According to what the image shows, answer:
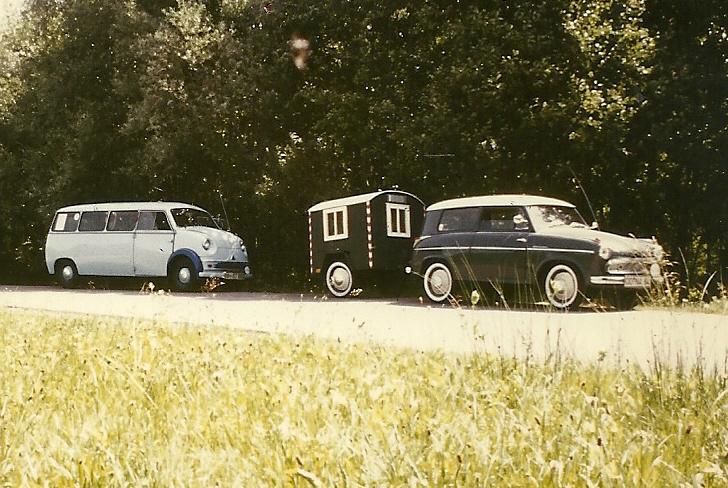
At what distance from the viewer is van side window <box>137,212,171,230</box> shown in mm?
18000

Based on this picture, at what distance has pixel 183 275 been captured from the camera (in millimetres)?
17672

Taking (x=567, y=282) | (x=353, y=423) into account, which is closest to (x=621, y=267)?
(x=567, y=282)

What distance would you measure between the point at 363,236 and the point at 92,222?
344 inches

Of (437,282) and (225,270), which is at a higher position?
(225,270)

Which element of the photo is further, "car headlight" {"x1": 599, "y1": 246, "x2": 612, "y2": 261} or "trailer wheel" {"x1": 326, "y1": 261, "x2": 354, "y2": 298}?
"trailer wheel" {"x1": 326, "y1": 261, "x2": 354, "y2": 298}

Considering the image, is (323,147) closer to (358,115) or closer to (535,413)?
(358,115)

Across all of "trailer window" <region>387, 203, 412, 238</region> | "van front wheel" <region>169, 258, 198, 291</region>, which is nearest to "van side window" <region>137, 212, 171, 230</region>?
"van front wheel" <region>169, 258, 198, 291</region>

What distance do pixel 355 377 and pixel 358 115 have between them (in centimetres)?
1308

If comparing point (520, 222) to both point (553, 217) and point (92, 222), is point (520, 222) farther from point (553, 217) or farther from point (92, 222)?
point (92, 222)

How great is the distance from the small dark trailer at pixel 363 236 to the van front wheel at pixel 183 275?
138 inches

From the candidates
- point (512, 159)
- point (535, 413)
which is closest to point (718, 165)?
point (512, 159)

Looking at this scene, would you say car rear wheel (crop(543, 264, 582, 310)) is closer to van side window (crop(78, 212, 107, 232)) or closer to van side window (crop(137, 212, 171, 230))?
van side window (crop(137, 212, 171, 230))

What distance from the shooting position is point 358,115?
17.6 metres

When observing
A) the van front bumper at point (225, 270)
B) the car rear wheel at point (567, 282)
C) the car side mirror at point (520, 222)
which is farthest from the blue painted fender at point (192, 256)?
the car rear wheel at point (567, 282)
